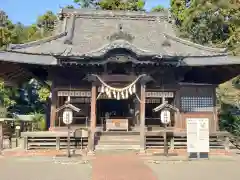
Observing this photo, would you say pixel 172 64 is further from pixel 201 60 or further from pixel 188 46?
pixel 188 46

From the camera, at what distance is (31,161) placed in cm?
1221

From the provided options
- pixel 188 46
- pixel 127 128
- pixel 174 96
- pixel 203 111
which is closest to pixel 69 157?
pixel 127 128

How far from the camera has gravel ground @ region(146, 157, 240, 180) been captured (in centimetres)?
948

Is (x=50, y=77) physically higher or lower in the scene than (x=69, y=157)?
higher

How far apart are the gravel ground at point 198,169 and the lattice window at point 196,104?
4563 millimetres

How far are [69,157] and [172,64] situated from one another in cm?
608

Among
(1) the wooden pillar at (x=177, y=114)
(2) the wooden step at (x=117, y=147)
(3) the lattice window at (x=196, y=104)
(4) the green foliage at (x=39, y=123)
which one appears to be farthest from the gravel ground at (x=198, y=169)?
(4) the green foliage at (x=39, y=123)

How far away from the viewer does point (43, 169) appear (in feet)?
34.6

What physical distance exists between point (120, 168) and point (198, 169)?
251 centimetres

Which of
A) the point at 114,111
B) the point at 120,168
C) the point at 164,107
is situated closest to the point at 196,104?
the point at 164,107

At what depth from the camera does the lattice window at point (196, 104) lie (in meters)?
17.1

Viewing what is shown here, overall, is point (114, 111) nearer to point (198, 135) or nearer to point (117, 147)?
point (117, 147)

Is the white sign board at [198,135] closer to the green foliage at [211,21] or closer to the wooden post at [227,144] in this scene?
the wooden post at [227,144]

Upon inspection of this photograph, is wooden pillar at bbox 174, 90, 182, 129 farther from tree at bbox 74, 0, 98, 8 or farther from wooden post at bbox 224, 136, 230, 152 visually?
tree at bbox 74, 0, 98, 8
